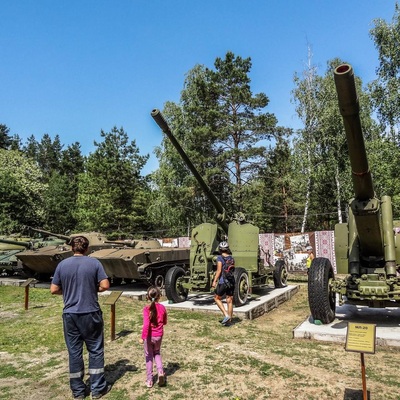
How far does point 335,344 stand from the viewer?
5.87 m

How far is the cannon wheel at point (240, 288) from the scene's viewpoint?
8398 mm

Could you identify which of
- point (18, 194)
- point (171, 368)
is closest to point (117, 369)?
point (171, 368)

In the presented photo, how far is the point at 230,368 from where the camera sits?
15.8 feet

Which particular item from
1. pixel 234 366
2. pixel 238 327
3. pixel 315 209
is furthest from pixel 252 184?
pixel 234 366

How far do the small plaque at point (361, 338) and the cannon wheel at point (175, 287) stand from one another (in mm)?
5672

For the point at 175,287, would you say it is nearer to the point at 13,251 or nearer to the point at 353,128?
the point at 353,128

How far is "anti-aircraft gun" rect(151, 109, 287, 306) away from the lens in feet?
29.1

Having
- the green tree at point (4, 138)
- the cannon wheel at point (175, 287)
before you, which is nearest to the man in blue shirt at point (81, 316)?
the cannon wheel at point (175, 287)

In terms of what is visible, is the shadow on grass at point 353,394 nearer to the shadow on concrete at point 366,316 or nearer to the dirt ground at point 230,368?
the dirt ground at point 230,368

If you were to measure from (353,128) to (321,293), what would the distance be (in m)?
2.75

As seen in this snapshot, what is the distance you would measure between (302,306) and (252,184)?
43.6ft

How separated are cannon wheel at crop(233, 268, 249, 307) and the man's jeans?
462 centimetres

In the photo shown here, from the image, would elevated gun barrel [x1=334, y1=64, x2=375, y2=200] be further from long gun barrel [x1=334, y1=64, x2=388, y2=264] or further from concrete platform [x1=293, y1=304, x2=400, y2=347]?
concrete platform [x1=293, y1=304, x2=400, y2=347]

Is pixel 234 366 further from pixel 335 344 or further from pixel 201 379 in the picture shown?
pixel 335 344
